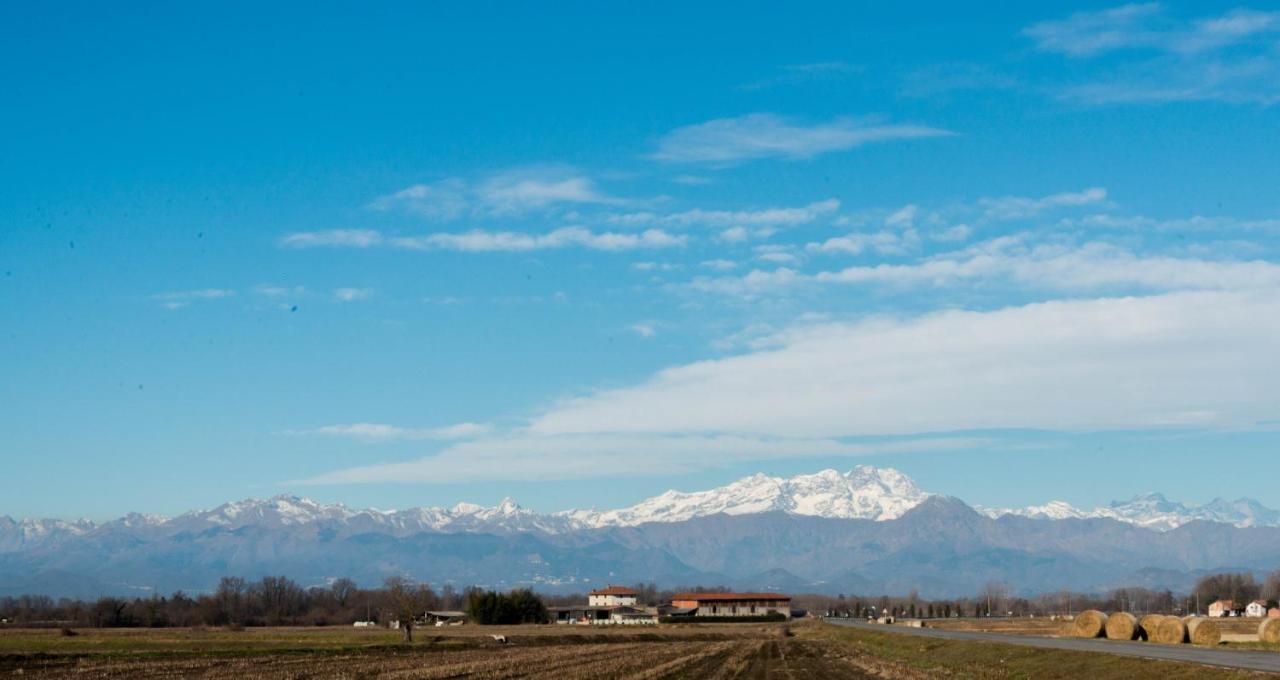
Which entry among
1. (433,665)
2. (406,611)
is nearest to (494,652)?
(433,665)

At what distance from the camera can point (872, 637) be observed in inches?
4082

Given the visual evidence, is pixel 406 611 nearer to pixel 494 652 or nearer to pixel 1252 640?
pixel 494 652

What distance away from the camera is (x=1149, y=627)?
245 ft

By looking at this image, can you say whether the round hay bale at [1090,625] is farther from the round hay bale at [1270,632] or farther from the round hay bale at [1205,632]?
the round hay bale at [1270,632]

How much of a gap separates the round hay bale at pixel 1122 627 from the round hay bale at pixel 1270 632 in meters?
10.6

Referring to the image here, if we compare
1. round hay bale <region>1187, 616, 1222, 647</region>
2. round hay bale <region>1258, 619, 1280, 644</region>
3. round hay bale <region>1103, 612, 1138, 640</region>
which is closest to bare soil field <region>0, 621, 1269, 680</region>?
round hay bale <region>1103, 612, 1138, 640</region>

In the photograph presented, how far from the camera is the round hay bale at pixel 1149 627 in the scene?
7406cm

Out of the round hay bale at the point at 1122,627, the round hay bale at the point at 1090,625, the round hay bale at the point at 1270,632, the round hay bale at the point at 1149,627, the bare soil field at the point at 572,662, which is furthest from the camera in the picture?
the round hay bale at the point at 1090,625

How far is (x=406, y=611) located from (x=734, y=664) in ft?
202

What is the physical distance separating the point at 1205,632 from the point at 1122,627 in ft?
31.1

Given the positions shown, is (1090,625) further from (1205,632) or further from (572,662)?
(572,662)

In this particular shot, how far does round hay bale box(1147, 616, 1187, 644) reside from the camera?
70.6 meters

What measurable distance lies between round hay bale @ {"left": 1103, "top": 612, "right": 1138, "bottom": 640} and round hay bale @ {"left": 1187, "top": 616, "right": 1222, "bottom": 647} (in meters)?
7.48

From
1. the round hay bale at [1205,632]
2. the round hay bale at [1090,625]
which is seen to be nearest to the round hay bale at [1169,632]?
the round hay bale at [1205,632]
